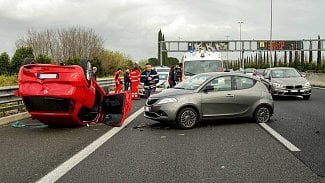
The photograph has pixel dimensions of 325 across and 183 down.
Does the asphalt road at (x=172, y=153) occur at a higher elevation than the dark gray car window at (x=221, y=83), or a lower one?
lower

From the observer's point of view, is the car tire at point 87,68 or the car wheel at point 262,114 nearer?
the car tire at point 87,68

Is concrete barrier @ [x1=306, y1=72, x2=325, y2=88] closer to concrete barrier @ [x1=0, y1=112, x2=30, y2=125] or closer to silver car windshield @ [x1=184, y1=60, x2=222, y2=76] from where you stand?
silver car windshield @ [x1=184, y1=60, x2=222, y2=76]

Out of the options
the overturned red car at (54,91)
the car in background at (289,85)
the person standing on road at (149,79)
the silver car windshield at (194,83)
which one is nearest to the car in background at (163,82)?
the person standing on road at (149,79)

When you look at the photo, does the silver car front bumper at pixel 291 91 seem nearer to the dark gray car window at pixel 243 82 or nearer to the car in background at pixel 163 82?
the car in background at pixel 163 82

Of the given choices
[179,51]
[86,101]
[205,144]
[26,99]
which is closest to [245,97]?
[205,144]

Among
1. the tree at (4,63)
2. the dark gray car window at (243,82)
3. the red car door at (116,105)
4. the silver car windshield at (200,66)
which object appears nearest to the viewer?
the dark gray car window at (243,82)

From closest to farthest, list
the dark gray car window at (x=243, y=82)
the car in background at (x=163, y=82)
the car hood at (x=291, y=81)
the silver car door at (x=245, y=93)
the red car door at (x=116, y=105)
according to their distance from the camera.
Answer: the silver car door at (x=245, y=93) → the dark gray car window at (x=243, y=82) → the red car door at (x=116, y=105) → the car hood at (x=291, y=81) → the car in background at (x=163, y=82)

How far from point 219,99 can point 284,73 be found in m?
11.3

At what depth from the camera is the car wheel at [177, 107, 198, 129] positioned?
37.0 ft

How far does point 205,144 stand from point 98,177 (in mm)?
3264

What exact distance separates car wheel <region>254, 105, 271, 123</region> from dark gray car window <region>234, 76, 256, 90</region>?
687 millimetres

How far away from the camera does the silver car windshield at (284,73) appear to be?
857 inches

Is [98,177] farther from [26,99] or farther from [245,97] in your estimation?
[245,97]

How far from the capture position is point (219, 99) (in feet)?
38.6
